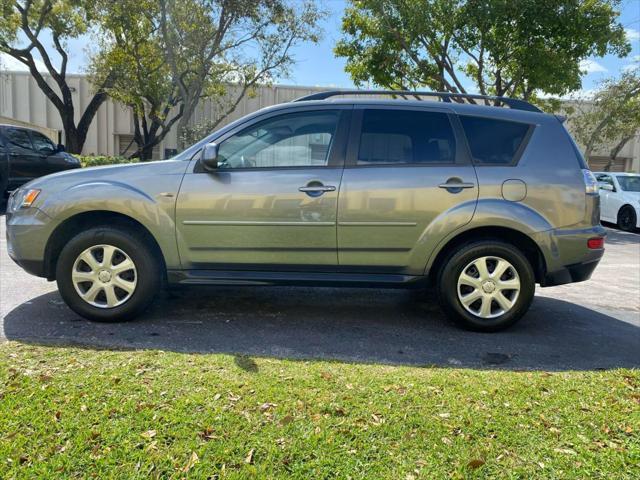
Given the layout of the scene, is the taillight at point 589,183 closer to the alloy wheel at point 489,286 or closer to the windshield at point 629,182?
the alloy wheel at point 489,286

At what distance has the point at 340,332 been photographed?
4.48 m

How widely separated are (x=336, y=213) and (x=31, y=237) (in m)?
2.54

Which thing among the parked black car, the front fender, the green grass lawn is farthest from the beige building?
the green grass lawn

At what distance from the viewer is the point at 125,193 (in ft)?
14.3

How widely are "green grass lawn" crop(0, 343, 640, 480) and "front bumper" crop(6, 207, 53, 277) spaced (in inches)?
44.0

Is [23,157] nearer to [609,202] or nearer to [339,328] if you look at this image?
[339,328]

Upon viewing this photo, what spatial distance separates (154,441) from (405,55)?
16.3 m

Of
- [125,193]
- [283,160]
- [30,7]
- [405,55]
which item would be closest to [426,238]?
[283,160]

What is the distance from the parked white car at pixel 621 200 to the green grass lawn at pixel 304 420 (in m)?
11.8

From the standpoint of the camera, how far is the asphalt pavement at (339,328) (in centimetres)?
396

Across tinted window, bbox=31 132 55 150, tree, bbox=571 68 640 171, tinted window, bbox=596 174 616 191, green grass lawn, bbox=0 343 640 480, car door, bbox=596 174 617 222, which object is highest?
tree, bbox=571 68 640 171

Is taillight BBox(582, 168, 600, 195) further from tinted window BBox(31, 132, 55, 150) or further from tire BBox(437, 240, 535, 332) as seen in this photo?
tinted window BBox(31, 132, 55, 150)

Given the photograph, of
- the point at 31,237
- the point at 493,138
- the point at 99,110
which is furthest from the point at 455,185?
the point at 99,110

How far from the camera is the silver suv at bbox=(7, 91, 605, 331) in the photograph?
4.34 metres
